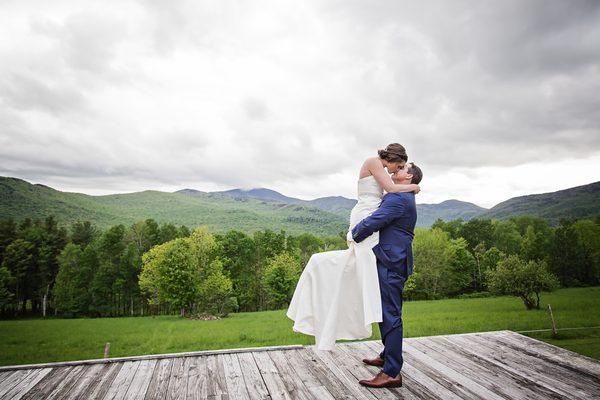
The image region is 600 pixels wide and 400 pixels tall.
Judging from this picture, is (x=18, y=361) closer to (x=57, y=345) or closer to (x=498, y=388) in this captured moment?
(x=57, y=345)

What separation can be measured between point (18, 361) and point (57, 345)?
12.2ft

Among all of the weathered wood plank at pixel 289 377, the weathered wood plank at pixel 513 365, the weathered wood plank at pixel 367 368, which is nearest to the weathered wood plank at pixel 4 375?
the weathered wood plank at pixel 289 377

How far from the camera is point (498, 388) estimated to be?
3.71 meters

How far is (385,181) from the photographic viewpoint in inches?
151

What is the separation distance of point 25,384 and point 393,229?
4763 millimetres

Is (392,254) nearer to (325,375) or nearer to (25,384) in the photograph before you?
(325,375)

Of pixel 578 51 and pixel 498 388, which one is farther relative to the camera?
pixel 578 51

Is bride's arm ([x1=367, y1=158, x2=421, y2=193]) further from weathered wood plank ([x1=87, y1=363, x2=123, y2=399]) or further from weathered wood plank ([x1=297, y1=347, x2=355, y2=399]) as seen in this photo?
weathered wood plank ([x1=87, y1=363, x2=123, y2=399])

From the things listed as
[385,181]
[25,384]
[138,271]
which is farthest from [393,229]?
[138,271]

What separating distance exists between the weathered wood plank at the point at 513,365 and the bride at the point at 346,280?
6.74 feet

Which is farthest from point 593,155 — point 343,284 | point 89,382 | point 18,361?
point 18,361

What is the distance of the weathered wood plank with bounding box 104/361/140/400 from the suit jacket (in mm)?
3133

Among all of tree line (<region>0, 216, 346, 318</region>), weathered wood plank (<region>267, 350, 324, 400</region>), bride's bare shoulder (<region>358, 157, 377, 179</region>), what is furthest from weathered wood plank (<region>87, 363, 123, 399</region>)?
tree line (<region>0, 216, 346, 318</region>)

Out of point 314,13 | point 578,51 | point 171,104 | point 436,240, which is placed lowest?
point 436,240
